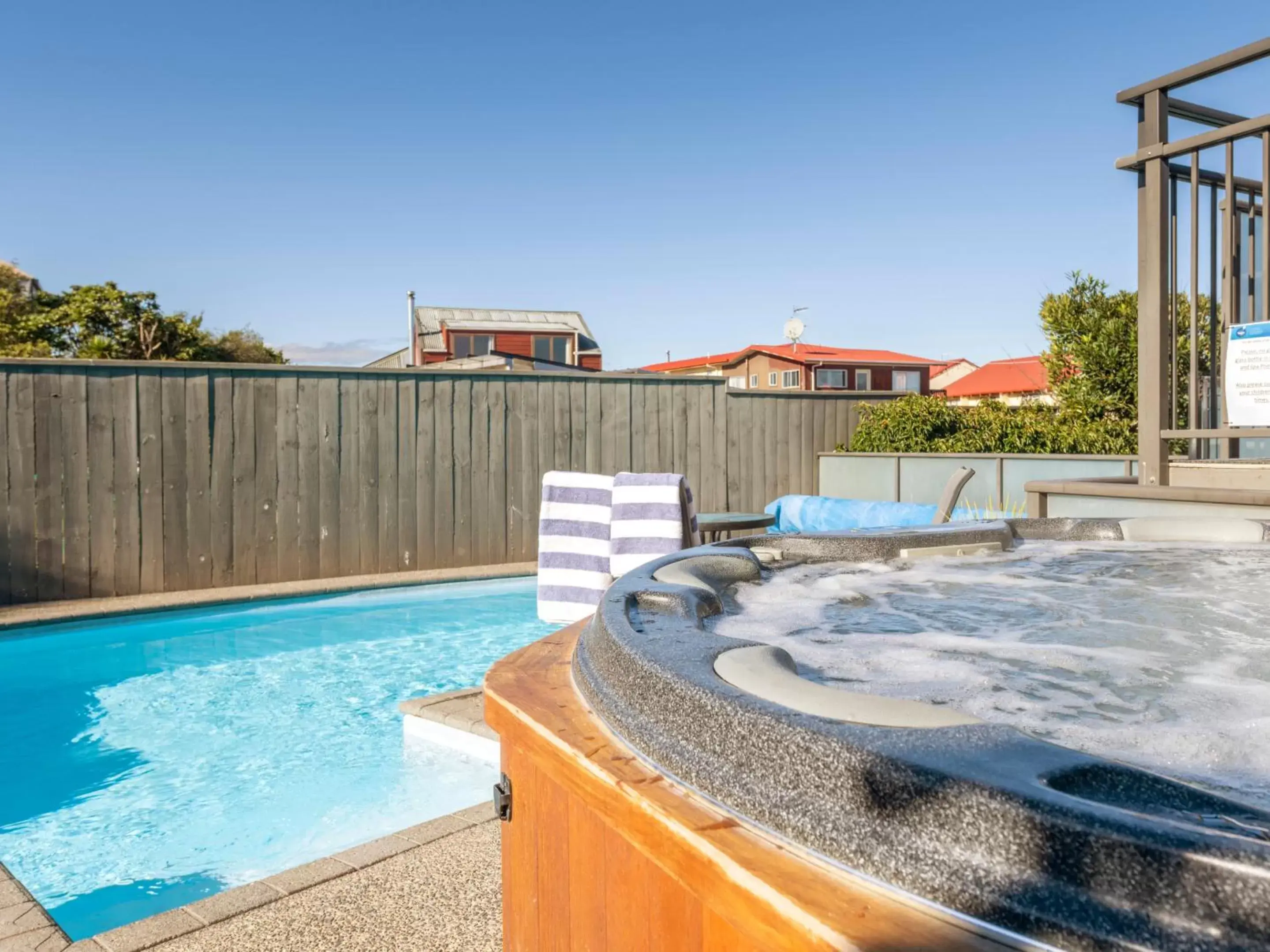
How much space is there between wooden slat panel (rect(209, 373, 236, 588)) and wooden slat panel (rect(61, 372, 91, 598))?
743 millimetres

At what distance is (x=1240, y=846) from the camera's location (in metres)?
0.49

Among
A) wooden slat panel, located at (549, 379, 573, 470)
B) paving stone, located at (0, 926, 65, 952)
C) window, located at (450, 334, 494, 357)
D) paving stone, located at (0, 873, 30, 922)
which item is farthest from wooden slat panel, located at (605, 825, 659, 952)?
window, located at (450, 334, 494, 357)

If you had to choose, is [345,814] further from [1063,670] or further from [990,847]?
[990,847]

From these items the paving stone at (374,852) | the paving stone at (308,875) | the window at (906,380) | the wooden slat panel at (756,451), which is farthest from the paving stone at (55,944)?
the window at (906,380)

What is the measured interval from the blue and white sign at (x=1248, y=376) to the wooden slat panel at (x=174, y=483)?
5.88 meters

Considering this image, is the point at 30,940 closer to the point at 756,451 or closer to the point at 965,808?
the point at 965,808

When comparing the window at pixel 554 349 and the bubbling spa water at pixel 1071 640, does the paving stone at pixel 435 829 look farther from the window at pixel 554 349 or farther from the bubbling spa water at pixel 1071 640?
the window at pixel 554 349

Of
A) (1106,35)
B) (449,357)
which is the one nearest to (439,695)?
(1106,35)

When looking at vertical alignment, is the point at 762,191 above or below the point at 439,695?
above

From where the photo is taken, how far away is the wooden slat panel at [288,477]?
6098 millimetres

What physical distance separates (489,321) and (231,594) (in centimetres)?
1777

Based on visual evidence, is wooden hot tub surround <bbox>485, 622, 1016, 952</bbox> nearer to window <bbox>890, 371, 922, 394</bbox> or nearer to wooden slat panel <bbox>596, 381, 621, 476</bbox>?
wooden slat panel <bbox>596, 381, 621, 476</bbox>

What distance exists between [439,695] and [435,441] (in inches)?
145

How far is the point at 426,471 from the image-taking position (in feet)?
21.5
